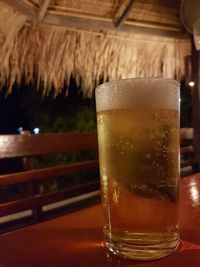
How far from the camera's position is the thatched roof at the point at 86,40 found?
2465 mm

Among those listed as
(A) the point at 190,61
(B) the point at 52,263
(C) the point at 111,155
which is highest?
(A) the point at 190,61

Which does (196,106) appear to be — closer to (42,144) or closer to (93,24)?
(93,24)

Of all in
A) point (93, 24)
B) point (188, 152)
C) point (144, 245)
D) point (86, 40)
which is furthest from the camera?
point (188, 152)

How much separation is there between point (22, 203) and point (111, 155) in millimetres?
1690

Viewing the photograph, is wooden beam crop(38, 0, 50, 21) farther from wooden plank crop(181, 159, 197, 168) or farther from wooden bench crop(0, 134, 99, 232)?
wooden plank crop(181, 159, 197, 168)

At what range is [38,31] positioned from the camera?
2.59m

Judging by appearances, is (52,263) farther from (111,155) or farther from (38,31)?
(38,31)

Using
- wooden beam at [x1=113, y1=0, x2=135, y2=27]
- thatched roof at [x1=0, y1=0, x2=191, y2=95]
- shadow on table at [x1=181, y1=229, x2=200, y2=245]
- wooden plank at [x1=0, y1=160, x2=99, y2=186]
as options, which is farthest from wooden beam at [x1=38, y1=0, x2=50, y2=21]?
shadow on table at [x1=181, y1=229, x2=200, y2=245]

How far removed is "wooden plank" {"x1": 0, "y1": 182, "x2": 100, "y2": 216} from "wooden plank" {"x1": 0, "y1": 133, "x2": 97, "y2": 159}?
1.03 ft

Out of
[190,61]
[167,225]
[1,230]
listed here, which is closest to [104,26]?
[190,61]

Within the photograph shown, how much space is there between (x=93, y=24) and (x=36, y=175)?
4.77ft

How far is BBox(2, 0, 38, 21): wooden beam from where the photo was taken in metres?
2.24

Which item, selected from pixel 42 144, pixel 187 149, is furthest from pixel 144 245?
pixel 187 149

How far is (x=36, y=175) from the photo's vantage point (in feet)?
7.32
